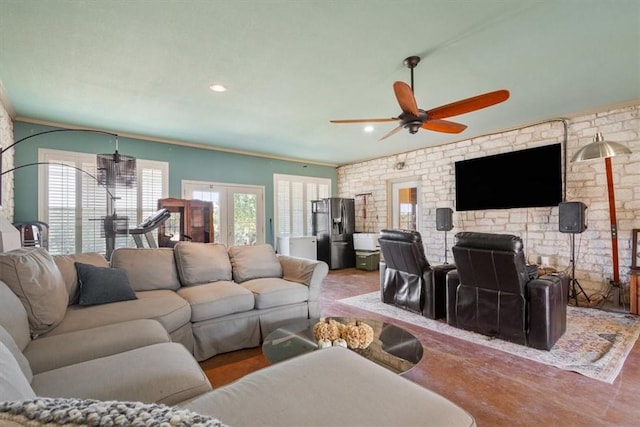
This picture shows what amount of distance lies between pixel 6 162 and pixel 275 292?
3.78 meters

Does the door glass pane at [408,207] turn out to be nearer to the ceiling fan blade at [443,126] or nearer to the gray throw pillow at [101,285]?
→ the ceiling fan blade at [443,126]

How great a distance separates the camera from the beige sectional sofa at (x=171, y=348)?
944 mm

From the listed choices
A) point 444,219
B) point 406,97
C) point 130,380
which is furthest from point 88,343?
point 444,219

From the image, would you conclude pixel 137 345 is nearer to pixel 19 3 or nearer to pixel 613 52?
pixel 19 3

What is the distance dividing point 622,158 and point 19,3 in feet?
20.1

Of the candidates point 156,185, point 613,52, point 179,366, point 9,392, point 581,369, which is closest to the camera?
point 9,392

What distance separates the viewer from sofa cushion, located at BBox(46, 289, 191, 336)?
1944mm

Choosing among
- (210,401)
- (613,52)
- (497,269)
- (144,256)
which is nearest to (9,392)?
(210,401)

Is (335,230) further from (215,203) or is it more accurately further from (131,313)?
(131,313)

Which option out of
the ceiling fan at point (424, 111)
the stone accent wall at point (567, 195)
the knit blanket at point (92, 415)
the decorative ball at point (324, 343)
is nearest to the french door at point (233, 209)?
the stone accent wall at point (567, 195)

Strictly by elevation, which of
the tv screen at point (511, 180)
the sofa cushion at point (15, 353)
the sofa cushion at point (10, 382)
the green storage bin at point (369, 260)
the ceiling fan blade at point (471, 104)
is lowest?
the green storage bin at point (369, 260)

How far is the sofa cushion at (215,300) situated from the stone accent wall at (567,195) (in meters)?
4.08

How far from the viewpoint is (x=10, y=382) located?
75cm

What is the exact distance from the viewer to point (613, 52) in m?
2.56
